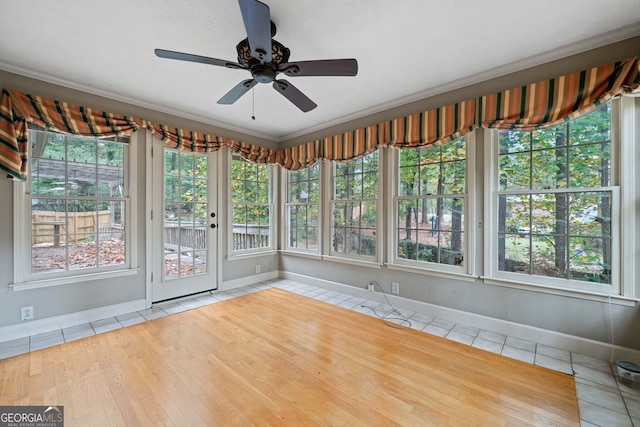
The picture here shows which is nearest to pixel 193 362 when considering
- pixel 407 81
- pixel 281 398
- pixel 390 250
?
pixel 281 398

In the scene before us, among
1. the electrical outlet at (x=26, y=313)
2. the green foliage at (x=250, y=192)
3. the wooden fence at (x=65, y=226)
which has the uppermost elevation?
the green foliage at (x=250, y=192)

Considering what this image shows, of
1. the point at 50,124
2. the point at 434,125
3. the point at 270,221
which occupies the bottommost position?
the point at 270,221

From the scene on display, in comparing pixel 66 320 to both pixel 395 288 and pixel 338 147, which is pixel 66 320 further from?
pixel 338 147

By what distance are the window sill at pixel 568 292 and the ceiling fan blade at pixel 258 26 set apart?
2855mm

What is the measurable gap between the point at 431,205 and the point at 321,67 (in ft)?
6.75

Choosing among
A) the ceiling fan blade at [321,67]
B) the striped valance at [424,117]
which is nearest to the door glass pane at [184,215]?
the striped valance at [424,117]

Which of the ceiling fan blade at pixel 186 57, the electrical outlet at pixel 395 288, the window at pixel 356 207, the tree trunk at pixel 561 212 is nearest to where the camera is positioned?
the ceiling fan blade at pixel 186 57

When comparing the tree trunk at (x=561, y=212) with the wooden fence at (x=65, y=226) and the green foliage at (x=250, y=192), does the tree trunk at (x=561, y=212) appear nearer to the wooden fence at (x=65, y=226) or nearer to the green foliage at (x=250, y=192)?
the green foliage at (x=250, y=192)

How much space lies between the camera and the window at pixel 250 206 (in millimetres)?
4320

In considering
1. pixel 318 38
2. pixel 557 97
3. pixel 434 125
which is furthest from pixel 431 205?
pixel 318 38

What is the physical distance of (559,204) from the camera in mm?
2402

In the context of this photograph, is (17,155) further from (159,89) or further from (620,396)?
(620,396)

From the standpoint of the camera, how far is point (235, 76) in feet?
8.89

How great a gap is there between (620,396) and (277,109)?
410 centimetres
